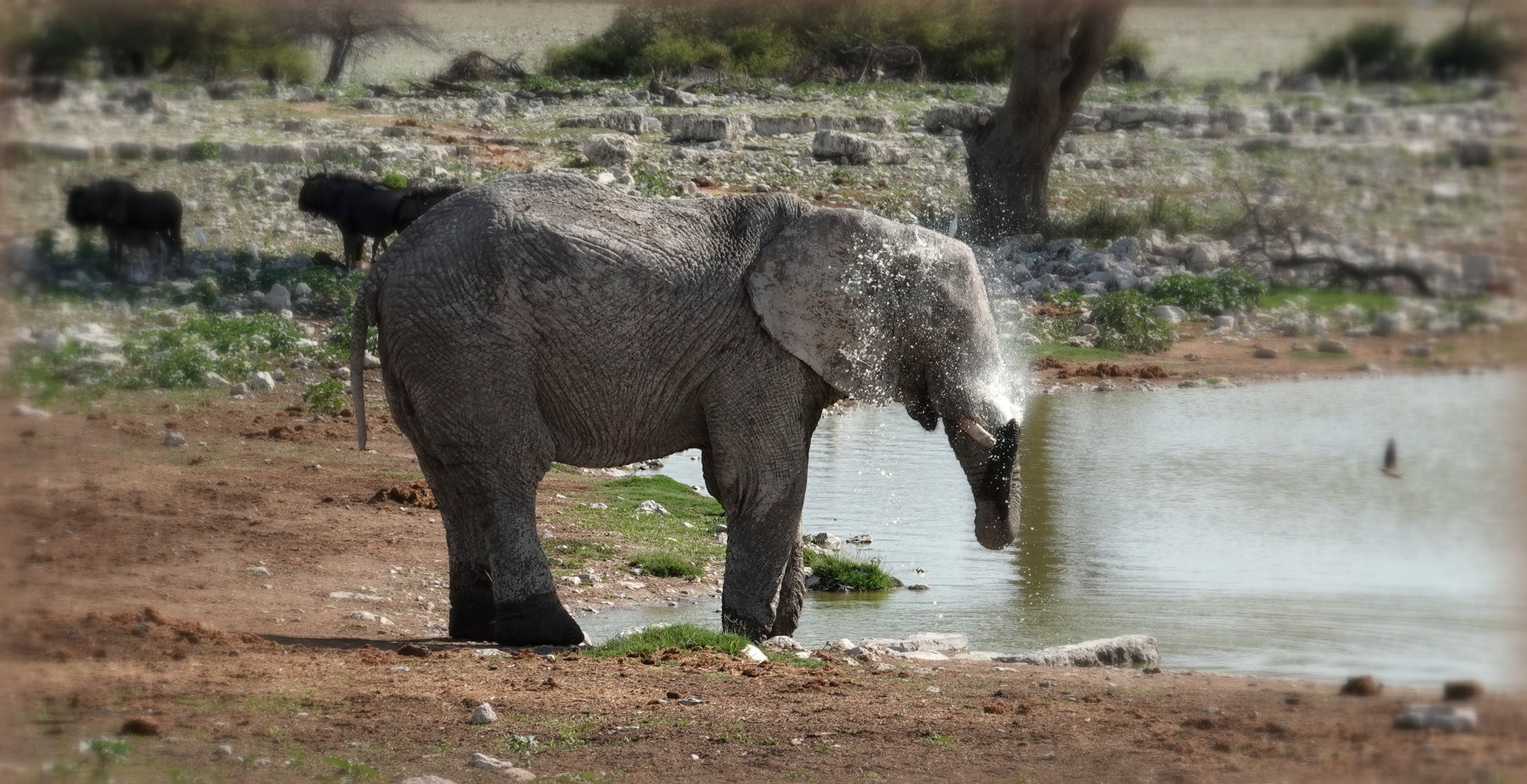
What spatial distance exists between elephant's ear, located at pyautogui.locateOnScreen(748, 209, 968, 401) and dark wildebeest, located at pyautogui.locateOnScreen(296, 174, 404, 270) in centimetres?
1187

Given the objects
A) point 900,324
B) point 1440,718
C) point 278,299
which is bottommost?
point 1440,718

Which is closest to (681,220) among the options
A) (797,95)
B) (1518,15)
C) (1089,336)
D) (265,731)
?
(265,731)

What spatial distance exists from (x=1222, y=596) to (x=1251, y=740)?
3795 mm

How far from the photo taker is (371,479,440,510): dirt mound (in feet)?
36.9

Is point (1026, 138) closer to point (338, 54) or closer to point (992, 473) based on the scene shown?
point (992, 473)

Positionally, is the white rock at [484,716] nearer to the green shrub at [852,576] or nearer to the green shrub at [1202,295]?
the green shrub at [852,576]

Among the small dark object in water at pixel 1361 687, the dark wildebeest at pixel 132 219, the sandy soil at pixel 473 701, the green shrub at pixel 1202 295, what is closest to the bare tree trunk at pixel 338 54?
the sandy soil at pixel 473 701

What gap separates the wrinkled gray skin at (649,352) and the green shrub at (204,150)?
10.1 metres

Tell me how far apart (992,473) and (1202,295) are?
478 inches

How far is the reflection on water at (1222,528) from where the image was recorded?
8.02ft

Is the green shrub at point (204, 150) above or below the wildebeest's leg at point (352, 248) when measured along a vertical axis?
above

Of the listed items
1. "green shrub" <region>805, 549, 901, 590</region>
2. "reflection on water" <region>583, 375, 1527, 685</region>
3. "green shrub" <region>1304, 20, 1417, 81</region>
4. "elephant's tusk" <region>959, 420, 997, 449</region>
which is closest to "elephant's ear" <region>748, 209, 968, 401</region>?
"elephant's tusk" <region>959, 420, 997, 449</region>

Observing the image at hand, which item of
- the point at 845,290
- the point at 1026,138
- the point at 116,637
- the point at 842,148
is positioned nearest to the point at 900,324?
the point at 845,290

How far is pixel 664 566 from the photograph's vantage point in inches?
398
